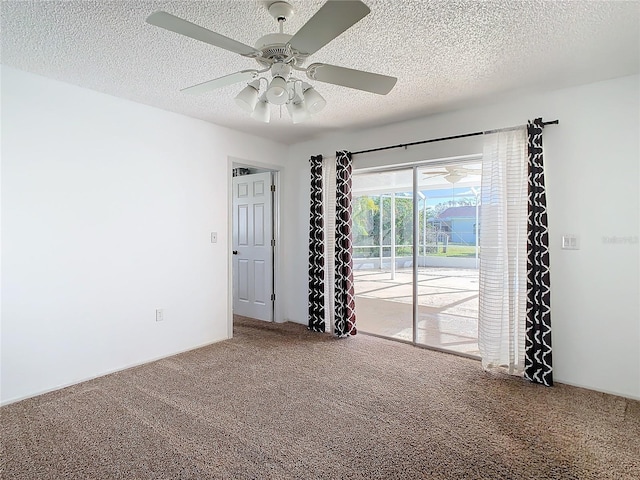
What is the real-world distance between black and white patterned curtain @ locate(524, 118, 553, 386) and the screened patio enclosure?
66 cm

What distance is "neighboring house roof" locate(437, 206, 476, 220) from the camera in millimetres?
3721

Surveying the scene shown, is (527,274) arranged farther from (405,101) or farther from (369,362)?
(405,101)

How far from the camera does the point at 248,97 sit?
6.98 feet

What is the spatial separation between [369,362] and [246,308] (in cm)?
242

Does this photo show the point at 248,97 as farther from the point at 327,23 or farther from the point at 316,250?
the point at 316,250

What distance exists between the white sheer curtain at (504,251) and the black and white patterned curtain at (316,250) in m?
1.88

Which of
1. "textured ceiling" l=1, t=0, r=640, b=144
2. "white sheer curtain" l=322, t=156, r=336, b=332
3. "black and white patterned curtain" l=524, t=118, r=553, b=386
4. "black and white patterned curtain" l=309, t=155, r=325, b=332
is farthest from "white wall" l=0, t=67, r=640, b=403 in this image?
"black and white patterned curtain" l=309, t=155, r=325, b=332

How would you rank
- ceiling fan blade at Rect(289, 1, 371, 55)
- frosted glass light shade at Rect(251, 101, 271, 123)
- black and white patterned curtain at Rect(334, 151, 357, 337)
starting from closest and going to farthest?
1. ceiling fan blade at Rect(289, 1, 371, 55)
2. frosted glass light shade at Rect(251, 101, 271, 123)
3. black and white patterned curtain at Rect(334, 151, 357, 337)

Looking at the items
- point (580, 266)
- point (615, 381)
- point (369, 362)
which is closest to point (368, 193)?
point (369, 362)

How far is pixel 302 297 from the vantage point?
4930 millimetres

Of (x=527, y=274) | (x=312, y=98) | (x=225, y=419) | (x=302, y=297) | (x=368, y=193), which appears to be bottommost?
(x=225, y=419)

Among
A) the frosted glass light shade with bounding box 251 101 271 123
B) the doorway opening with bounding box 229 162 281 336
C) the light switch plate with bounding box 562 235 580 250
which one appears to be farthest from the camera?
the doorway opening with bounding box 229 162 281 336

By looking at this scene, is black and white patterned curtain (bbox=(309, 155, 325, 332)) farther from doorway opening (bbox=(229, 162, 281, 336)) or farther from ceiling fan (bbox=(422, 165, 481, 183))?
ceiling fan (bbox=(422, 165, 481, 183))

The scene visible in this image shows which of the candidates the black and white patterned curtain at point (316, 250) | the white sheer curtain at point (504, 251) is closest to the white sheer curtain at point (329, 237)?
the black and white patterned curtain at point (316, 250)
